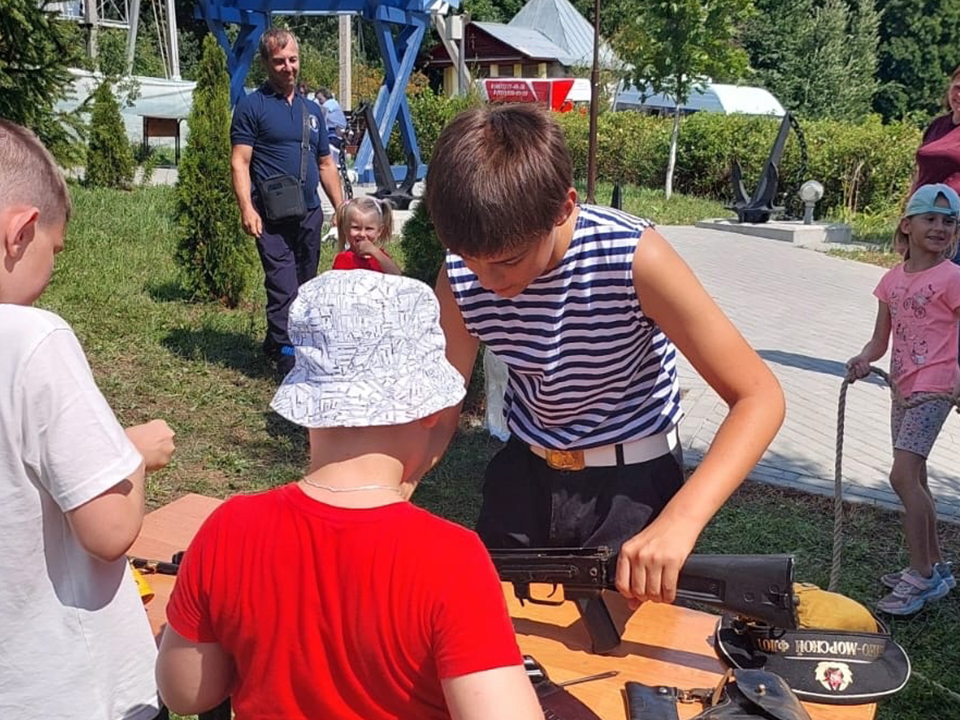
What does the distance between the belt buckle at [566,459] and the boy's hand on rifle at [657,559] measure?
38cm

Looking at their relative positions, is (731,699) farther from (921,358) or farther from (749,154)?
(749,154)

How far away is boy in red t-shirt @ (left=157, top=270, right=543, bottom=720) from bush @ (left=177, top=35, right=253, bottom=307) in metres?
6.82

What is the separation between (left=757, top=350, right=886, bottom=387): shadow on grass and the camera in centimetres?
728

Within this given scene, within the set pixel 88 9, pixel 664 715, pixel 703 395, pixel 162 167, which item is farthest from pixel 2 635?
pixel 88 9

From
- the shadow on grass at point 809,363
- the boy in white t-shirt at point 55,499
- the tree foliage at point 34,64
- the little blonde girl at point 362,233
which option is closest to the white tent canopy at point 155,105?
the tree foliage at point 34,64

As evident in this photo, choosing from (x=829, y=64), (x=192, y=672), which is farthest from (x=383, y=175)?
(x=829, y=64)

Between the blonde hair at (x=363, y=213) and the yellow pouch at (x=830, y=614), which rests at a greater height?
the blonde hair at (x=363, y=213)

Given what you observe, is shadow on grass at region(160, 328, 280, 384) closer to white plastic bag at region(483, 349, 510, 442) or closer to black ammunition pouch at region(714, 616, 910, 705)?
white plastic bag at region(483, 349, 510, 442)

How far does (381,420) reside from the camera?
115 cm

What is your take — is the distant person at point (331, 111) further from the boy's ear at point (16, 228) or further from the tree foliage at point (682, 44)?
the boy's ear at point (16, 228)

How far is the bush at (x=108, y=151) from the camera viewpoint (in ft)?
49.9

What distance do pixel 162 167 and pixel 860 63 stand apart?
25.9 m

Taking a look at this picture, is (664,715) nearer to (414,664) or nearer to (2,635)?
(414,664)

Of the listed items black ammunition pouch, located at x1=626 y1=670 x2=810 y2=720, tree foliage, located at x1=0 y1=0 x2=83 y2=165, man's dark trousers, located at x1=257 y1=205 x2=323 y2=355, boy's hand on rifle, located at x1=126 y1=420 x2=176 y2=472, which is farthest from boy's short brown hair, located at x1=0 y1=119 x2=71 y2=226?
tree foliage, located at x1=0 y1=0 x2=83 y2=165
